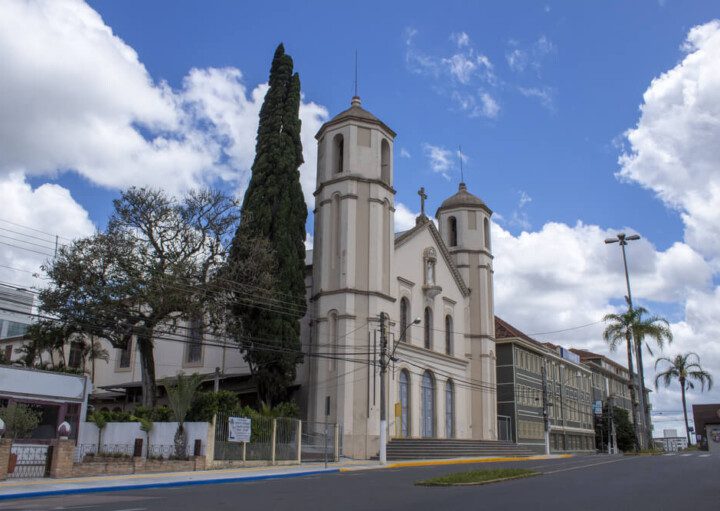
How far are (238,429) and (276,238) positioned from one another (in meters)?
12.8

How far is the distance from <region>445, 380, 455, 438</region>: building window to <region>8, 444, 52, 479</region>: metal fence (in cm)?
2901

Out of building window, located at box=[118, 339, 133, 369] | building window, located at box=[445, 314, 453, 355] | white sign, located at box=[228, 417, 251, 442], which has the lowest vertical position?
white sign, located at box=[228, 417, 251, 442]

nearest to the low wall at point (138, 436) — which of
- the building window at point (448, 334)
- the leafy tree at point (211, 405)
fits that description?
the leafy tree at point (211, 405)

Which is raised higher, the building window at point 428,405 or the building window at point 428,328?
the building window at point 428,328

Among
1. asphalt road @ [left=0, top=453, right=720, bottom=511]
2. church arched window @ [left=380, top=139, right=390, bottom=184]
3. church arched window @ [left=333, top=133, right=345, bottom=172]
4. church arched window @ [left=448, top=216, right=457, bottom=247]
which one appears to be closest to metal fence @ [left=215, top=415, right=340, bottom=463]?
asphalt road @ [left=0, top=453, right=720, bottom=511]

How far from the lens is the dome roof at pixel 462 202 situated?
173ft

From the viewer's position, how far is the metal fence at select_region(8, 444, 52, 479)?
19.2m

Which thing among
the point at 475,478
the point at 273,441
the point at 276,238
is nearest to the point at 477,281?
the point at 276,238

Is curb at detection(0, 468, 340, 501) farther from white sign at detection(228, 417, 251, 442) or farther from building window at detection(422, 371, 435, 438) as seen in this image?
building window at detection(422, 371, 435, 438)

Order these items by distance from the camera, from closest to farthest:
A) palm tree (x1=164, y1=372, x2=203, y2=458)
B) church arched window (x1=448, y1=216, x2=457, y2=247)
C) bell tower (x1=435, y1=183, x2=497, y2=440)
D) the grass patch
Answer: the grass patch → palm tree (x1=164, y1=372, x2=203, y2=458) → bell tower (x1=435, y1=183, x2=497, y2=440) → church arched window (x1=448, y1=216, x2=457, y2=247)

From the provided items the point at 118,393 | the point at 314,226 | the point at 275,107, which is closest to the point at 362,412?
the point at 314,226

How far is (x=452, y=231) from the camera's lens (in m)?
53.3

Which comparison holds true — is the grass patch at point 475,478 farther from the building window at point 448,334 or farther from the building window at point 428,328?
→ the building window at point 448,334

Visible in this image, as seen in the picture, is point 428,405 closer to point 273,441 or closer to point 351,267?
point 351,267
